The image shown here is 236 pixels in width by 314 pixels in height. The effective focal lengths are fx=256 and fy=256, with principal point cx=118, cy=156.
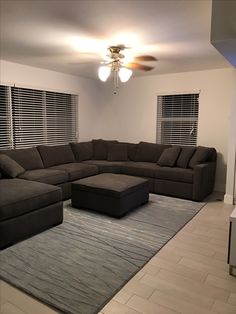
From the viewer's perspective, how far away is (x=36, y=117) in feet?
16.5

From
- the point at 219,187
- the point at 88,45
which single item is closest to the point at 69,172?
the point at 88,45

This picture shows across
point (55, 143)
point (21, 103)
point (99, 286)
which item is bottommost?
point (99, 286)

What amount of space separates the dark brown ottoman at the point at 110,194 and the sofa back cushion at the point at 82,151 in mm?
1563

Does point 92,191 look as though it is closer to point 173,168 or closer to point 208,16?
point 173,168

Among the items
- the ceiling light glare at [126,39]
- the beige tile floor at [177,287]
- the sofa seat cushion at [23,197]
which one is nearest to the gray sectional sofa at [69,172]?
the sofa seat cushion at [23,197]

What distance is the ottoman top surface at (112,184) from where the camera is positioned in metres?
3.56

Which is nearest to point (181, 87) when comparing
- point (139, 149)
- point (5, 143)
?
point (139, 149)

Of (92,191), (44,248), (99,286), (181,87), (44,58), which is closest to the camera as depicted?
(99,286)

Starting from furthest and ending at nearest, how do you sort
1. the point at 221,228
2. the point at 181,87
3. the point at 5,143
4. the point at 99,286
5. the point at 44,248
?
1. the point at 181,87
2. the point at 5,143
3. the point at 221,228
4. the point at 44,248
5. the point at 99,286

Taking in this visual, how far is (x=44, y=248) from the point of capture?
2.71 metres

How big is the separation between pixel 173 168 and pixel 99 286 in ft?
9.79

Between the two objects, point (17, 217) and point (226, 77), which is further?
point (226, 77)

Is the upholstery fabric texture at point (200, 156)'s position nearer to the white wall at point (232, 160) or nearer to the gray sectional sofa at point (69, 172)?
the gray sectional sofa at point (69, 172)

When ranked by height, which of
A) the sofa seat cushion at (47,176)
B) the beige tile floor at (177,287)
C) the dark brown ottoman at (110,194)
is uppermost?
the sofa seat cushion at (47,176)
